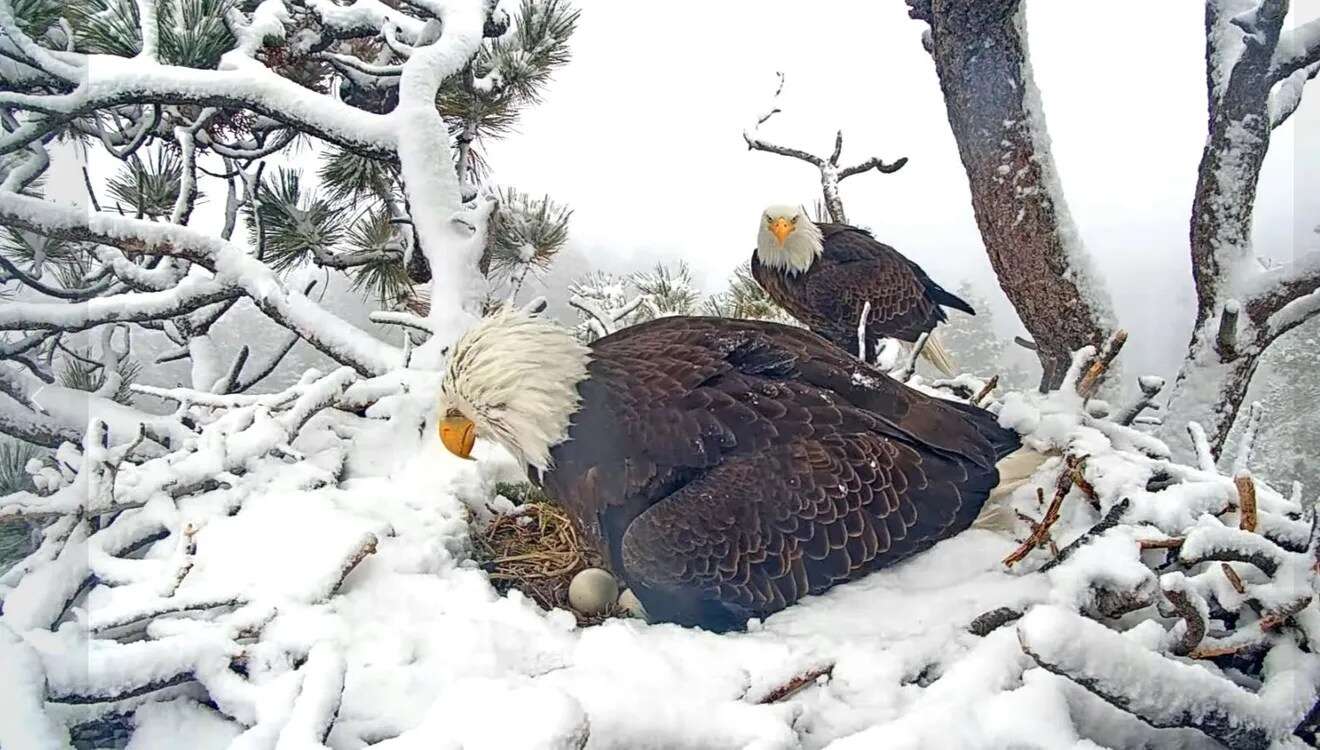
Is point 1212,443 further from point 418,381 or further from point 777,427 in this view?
point 418,381

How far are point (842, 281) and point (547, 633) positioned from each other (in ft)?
5.25

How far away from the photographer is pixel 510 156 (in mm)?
2727

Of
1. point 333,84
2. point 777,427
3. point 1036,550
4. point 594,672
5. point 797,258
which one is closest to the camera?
point 594,672

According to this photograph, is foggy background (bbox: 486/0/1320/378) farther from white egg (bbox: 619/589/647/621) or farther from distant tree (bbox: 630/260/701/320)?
white egg (bbox: 619/589/647/621)

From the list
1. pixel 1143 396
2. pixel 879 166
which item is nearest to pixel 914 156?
pixel 879 166

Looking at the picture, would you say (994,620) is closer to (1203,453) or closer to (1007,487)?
(1007,487)

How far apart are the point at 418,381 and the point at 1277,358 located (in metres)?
2.47

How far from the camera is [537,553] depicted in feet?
5.08

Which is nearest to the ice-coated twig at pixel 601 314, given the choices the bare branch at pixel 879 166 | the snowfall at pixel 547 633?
the snowfall at pixel 547 633

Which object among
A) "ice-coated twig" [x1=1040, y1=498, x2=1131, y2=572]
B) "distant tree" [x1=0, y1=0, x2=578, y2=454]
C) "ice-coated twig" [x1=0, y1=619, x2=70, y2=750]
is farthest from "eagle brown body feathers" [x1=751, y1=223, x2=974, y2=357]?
"ice-coated twig" [x1=0, y1=619, x2=70, y2=750]

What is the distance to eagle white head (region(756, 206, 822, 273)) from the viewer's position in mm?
2293

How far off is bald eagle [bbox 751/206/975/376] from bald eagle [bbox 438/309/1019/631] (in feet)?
2.82

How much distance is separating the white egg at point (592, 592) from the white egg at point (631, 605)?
2 cm

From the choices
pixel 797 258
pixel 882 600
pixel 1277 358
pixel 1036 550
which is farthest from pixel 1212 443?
pixel 882 600
